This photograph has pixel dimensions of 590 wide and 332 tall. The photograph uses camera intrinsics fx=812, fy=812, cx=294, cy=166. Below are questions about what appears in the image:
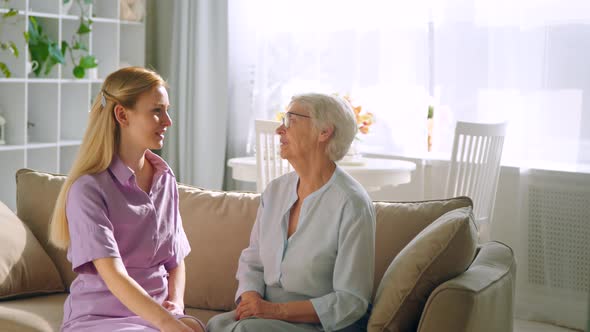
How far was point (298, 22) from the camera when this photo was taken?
5031mm

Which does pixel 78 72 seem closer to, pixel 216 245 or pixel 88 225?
pixel 216 245

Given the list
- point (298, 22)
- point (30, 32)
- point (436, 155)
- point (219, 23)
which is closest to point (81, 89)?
point (30, 32)

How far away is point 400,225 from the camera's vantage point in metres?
2.45

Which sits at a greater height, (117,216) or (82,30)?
(82,30)

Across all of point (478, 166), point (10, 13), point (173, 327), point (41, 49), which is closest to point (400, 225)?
point (173, 327)

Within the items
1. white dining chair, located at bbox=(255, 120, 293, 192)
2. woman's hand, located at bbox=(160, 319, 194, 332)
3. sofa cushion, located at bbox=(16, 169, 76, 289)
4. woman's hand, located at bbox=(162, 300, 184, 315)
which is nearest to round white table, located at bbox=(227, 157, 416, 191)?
white dining chair, located at bbox=(255, 120, 293, 192)

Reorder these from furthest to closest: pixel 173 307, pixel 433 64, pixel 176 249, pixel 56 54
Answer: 1. pixel 56 54
2. pixel 433 64
3. pixel 176 249
4. pixel 173 307

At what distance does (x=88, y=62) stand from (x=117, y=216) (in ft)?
10.0

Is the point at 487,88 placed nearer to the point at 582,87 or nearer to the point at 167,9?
the point at 582,87

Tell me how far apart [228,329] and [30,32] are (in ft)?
9.96

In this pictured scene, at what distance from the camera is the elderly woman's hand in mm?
2080

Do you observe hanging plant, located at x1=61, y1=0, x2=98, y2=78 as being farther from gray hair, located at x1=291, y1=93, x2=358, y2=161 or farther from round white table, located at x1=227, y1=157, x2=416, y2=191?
gray hair, located at x1=291, y1=93, x2=358, y2=161

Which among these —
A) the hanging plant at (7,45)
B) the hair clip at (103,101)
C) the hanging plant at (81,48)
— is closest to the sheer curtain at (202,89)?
the hanging plant at (81,48)

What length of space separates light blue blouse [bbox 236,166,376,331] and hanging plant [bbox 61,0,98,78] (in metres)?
2.94
